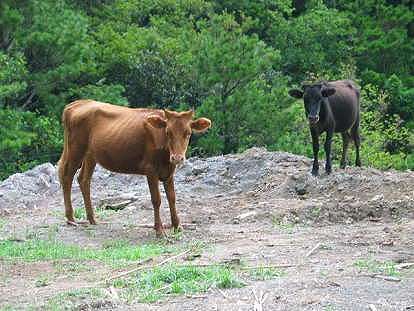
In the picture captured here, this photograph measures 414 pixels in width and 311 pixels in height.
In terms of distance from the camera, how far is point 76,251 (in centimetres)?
1066

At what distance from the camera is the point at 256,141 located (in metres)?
24.6

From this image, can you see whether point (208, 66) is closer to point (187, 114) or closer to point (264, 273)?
point (187, 114)

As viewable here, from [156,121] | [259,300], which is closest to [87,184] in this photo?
[156,121]

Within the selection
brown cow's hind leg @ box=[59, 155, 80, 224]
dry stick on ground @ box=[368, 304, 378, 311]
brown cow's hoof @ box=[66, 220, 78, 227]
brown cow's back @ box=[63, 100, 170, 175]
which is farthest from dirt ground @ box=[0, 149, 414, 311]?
brown cow's back @ box=[63, 100, 170, 175]

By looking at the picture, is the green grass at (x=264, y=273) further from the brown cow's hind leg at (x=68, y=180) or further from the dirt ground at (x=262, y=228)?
the brown cow's hind leg at (x=68, y=180)

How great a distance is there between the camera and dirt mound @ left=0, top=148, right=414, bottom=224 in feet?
41.9

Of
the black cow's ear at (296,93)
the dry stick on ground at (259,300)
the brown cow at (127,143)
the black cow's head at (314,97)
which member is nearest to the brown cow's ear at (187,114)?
the brown cow at (127,143)

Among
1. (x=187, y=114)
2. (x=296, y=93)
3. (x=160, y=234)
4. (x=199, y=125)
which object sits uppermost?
(x=187, y=114)

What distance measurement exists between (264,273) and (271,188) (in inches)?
273

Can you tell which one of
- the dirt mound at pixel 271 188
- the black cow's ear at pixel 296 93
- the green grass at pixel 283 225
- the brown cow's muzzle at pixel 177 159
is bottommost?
the dirt mound at pixel 271 188

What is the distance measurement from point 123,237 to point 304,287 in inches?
180

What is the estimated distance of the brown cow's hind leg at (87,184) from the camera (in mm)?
12602

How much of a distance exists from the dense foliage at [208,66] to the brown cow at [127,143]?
Result: 1107 centimetres

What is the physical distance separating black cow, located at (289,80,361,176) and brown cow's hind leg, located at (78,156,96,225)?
4454mm
